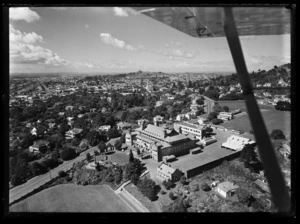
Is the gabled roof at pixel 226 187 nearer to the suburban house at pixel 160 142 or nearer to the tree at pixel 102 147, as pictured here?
the suburban house at pixel 160 142

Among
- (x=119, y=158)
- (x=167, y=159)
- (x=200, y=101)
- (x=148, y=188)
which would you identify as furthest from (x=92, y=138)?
(x=200, y=101)

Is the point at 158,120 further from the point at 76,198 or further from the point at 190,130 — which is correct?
the point at 76,198

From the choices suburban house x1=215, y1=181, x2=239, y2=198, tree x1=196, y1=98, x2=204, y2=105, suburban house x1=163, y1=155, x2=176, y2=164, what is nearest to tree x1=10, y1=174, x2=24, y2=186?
suburban house x1=163, y1=155, x2=176, y2=164

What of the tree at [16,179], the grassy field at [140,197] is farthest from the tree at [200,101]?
the tree at [16,179]

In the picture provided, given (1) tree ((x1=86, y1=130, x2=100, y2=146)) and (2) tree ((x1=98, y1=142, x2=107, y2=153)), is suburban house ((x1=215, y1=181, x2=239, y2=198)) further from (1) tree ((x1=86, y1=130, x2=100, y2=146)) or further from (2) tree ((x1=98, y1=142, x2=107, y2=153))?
(1) tree ((x1=86, y1=130, x2=100, y2=146))
